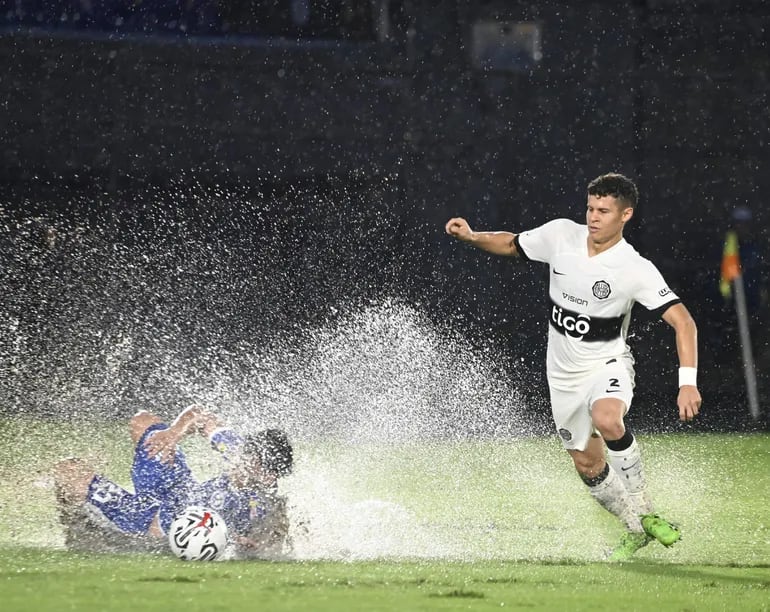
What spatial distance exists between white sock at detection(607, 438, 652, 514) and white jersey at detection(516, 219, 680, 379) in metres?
0.49

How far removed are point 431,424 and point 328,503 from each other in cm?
515

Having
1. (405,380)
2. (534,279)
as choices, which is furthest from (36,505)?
(534,279)

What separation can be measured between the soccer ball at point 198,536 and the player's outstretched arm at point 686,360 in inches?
86.6

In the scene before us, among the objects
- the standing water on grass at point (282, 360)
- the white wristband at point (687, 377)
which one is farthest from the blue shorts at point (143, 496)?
the white wristband at point (687, 377)

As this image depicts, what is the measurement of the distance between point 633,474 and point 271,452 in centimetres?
194

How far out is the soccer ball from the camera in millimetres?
6805

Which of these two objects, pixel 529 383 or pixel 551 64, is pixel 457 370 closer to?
pixel 529 383

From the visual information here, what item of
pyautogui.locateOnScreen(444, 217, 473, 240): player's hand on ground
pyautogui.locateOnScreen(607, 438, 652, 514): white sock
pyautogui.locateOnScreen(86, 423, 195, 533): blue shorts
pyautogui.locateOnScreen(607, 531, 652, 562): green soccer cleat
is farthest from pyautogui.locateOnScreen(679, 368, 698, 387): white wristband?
pyautogui.locateOnScreen(86, 423, 195, 533): blue shorts

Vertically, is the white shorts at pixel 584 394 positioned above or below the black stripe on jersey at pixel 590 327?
below

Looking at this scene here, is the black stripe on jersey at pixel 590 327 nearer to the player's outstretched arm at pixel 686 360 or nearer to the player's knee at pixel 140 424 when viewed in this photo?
the player's outstretched arm at pixel 686 360

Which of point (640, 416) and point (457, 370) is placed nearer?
point (640, 416)

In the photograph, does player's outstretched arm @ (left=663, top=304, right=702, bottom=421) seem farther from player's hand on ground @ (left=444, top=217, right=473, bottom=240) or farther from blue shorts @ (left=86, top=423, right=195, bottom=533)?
blue shorts @ (left=86, top=423, right=195, bottom=533)

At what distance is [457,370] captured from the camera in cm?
1772

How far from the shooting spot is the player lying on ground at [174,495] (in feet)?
23.2
